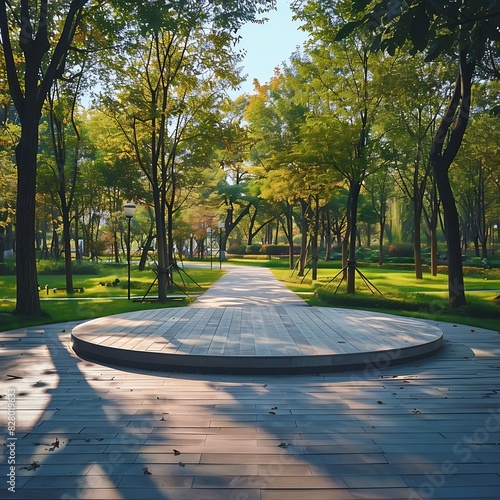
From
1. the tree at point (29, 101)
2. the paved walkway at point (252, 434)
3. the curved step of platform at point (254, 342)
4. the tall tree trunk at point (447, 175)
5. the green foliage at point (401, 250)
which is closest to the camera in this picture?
the paved walkway at point (252, 434)

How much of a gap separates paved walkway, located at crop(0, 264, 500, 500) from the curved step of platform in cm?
20

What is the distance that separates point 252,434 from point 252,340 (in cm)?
350

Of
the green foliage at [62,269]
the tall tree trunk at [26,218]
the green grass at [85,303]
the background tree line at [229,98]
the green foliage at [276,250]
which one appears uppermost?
the background tree line at [229,98]

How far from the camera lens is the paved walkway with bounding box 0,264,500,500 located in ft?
10.8

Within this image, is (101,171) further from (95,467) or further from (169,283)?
(95,467)

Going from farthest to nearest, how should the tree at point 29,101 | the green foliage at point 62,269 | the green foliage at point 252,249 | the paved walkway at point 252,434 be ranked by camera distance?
the green foliage at point 252,249 < the green foliage at point 62,269 < the tree at point 29,101 < the paved walkway at point 252,434

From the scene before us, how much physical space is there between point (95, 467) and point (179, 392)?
2.07 metres

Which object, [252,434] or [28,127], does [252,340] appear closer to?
[252,434]

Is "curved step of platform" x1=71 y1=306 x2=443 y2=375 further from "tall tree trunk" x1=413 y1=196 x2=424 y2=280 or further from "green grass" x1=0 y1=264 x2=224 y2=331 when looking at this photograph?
"tall tree trunk" x1=413 y1=196 x2=424 y2=280

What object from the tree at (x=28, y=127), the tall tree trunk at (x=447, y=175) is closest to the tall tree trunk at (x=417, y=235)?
Answer: the tall tree trunk at (x=447, y=175)

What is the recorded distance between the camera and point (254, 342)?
7547 millimetres

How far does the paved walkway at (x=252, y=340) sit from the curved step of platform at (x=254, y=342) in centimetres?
1

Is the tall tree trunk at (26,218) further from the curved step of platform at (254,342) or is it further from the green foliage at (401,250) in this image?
the green foliage at (401,250)

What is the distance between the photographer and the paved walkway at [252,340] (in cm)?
655
